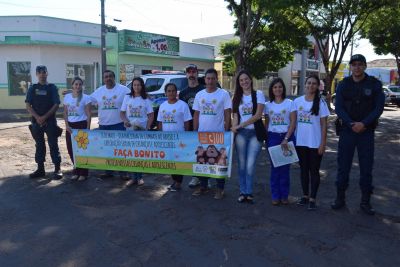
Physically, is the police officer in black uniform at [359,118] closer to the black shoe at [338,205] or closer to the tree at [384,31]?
the black shoe at [338,205]

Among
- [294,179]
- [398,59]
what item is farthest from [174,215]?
[398,59]

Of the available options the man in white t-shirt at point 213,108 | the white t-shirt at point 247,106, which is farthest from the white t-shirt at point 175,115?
the white t-shirt at point 247,106

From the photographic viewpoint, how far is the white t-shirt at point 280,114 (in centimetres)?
555

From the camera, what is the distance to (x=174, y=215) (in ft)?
17.7

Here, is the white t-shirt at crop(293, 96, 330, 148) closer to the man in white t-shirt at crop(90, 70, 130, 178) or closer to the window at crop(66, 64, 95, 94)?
the man in white t-shirt at crop(90, 70, 130, 178)

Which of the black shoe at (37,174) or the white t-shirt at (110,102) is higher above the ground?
the white t-shirt at (110,102)

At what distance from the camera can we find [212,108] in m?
5.96

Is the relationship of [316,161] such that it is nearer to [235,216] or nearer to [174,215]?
[235,216]

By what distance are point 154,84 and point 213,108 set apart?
8.05 m

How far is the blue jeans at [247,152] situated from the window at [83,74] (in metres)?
21.1

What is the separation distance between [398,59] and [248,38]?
27.1 m

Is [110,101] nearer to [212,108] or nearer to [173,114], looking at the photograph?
[173,114]

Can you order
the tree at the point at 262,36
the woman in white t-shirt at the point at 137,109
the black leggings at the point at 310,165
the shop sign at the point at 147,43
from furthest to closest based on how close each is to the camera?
the shop sign at the point at 147,43 < the tree at the point at 262,36 < the woman in white t-shirt at the point at 137,109 < the black leggings at the point at 310,165

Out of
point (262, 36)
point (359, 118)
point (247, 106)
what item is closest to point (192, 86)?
point (247, 106)
